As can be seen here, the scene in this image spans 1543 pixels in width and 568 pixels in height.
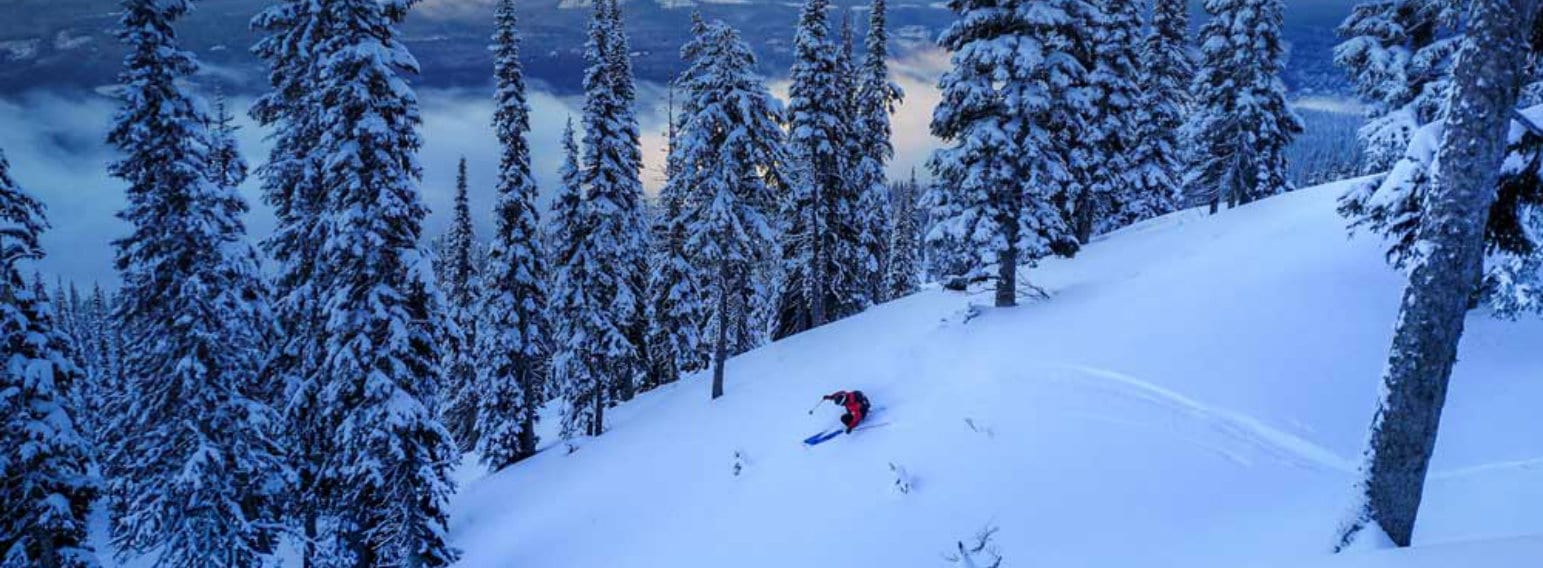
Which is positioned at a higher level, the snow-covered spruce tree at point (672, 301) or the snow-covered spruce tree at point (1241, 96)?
the snow-covered spruce tree at point (1241, 96)

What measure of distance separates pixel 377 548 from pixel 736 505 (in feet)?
29.0

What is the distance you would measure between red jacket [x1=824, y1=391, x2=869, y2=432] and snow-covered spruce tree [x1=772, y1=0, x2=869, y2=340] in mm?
12089

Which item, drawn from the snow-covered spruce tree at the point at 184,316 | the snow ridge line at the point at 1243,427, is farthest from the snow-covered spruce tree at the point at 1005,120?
the snow-covered spruce tree at the point at 184,316

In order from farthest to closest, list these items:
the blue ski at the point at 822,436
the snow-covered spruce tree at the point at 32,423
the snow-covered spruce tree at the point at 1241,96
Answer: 1. the snow-covered spruce tree at the point at 1241,96
2. the blue ski at the point at 822,436
3. the snow-covered spruce tree at the point at 32,423

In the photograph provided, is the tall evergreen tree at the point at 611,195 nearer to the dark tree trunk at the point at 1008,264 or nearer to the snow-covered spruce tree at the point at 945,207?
the snow-covered spruce tree at the point at 945,207

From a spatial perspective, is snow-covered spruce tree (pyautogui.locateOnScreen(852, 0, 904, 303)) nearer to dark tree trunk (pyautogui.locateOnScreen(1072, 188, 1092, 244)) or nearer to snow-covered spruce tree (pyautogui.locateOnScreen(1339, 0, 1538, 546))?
dark tree trunk (pyautogui.locateOnScreen(1072, 188, 1092, 244))

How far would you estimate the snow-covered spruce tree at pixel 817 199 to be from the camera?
30.1m

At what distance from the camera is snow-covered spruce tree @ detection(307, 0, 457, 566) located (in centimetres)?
1519

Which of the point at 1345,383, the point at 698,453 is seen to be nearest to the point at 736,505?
the point at 698,453

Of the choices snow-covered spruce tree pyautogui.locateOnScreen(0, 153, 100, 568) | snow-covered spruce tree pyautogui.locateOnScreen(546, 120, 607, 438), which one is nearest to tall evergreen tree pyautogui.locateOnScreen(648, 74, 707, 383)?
snow-covered spruce tree pyautogui.locateOnScreen(546, 120, 607, 438)

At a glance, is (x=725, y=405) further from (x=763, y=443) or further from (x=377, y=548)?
(x=377, y=548)

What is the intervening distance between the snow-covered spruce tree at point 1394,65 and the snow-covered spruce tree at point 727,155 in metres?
15.8

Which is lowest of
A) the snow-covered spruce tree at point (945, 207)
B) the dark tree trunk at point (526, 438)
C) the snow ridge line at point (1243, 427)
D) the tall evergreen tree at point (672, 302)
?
the dark tree trunk at point (526, 438)

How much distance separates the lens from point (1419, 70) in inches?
661
